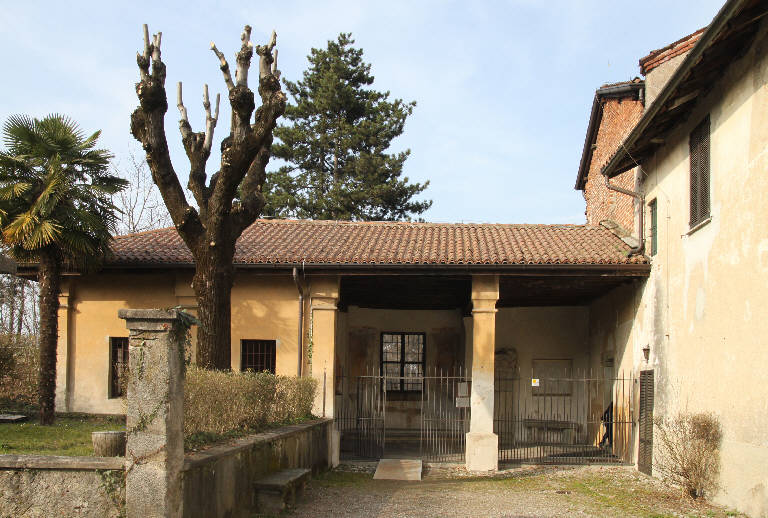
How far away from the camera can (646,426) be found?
12719 millimetres

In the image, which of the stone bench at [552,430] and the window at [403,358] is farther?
the window at [403,358]

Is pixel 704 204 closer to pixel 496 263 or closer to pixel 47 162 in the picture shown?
pixel 496 263

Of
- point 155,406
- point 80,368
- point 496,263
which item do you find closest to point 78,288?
point 80,368

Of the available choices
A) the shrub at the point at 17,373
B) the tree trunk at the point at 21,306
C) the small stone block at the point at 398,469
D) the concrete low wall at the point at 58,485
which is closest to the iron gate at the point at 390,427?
the small stone block at the point at 398,469

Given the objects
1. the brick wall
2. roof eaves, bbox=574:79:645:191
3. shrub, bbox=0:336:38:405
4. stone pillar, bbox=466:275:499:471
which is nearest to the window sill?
stone pillar, bbox=466:275:499:471

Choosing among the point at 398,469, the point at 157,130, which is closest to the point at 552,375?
the point at 398,469

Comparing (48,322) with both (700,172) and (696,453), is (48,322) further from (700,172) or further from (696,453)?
(700,172)

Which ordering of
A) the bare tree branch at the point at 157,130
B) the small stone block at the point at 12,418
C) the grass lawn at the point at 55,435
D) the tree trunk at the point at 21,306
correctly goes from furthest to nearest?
the tree trunk at the point at 21,306
the small stone block at the point at 12,418
the bare tree branch at the point at 157,130
the grass lawn at the point at 55,435

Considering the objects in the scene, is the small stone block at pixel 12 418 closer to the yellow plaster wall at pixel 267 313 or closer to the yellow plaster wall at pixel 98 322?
the yellow plaster wall at pixel 98 322

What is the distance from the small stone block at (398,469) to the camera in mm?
12135

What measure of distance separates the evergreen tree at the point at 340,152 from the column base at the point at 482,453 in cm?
1751

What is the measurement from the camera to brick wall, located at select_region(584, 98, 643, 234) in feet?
51.3

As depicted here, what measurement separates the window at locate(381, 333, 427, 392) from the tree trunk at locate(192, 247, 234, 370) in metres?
9.62

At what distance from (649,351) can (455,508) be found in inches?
217
